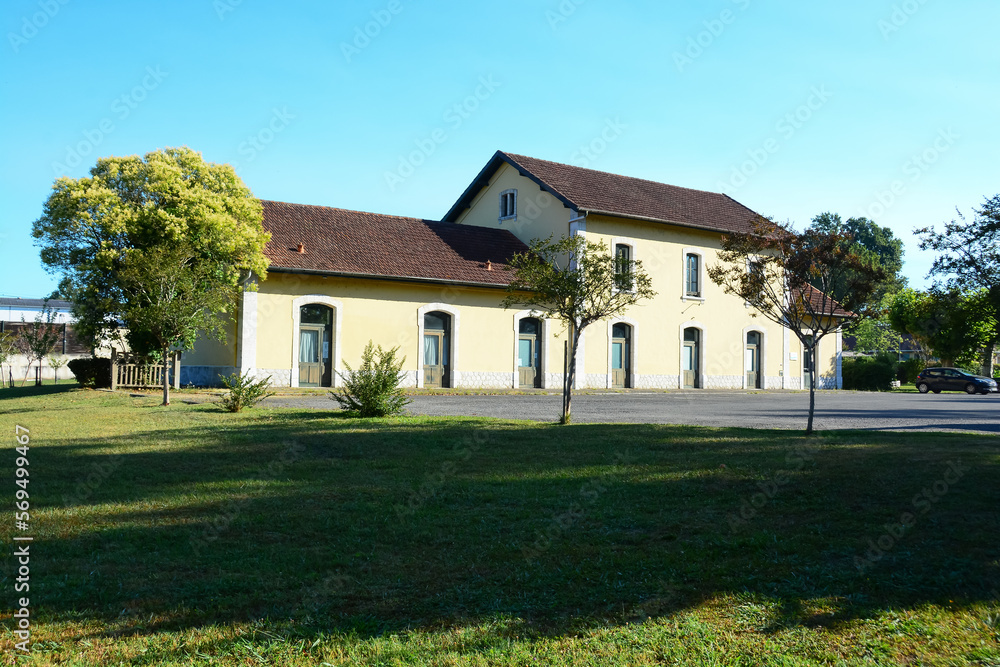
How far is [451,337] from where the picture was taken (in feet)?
88.1

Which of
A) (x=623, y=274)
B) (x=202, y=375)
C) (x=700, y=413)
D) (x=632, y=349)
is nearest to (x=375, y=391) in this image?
(x=623, y=274)

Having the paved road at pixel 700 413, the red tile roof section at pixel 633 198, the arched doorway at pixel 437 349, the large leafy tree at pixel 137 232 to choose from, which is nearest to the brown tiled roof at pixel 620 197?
the red tile roof section at pixel 633 198

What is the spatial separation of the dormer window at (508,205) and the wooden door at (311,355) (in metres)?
10.6

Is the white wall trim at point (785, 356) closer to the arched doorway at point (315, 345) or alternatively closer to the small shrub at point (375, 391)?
the arched doorway at point (315, 345)

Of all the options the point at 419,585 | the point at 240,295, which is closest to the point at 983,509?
the point at 419,585

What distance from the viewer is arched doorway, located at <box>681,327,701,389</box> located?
3219 centimetres

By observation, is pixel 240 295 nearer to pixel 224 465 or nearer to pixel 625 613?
pixel 224 465

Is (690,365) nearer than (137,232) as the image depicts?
No

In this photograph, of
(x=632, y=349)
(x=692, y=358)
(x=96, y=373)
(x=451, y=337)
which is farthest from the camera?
(x=692, y=358)

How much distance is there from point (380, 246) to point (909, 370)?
35.4 m

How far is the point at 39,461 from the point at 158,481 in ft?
7.08

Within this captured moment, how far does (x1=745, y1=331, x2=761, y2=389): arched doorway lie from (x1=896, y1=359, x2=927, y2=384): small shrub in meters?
17.7

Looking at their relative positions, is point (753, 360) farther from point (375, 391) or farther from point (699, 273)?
point (375, 391)

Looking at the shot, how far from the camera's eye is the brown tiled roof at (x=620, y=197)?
2961cm
